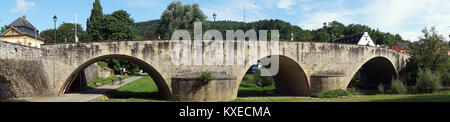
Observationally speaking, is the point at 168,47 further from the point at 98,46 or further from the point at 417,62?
the point at 417,62

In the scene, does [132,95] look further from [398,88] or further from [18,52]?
[398,88]

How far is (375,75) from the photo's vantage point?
41094 millimetres

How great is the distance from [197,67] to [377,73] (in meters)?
27.7

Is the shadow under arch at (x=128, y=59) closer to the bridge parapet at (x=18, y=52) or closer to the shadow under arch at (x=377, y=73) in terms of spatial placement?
the bridge parapet at (x=18, y=52)

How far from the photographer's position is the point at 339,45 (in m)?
30.0

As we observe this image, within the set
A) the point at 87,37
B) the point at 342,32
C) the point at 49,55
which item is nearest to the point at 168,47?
the point at 49,55

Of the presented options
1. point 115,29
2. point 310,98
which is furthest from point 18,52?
point 115,29

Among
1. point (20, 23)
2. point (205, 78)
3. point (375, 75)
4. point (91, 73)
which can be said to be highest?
point (20, 23)

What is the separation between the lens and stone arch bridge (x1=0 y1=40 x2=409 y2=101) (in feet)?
71.4

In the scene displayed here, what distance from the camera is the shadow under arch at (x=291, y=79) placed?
2830 centimetres

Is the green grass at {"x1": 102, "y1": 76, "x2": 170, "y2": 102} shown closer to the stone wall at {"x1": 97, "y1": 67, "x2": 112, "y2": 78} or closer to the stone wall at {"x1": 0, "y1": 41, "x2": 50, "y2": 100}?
the stone wall at {"x1": 0, "y1": 41, "x2": 50, "y2": 100}

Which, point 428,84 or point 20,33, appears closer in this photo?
point 428,84

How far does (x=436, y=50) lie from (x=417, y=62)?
227 centimetres

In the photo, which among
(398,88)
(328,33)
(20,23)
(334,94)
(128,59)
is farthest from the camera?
(328,33)
